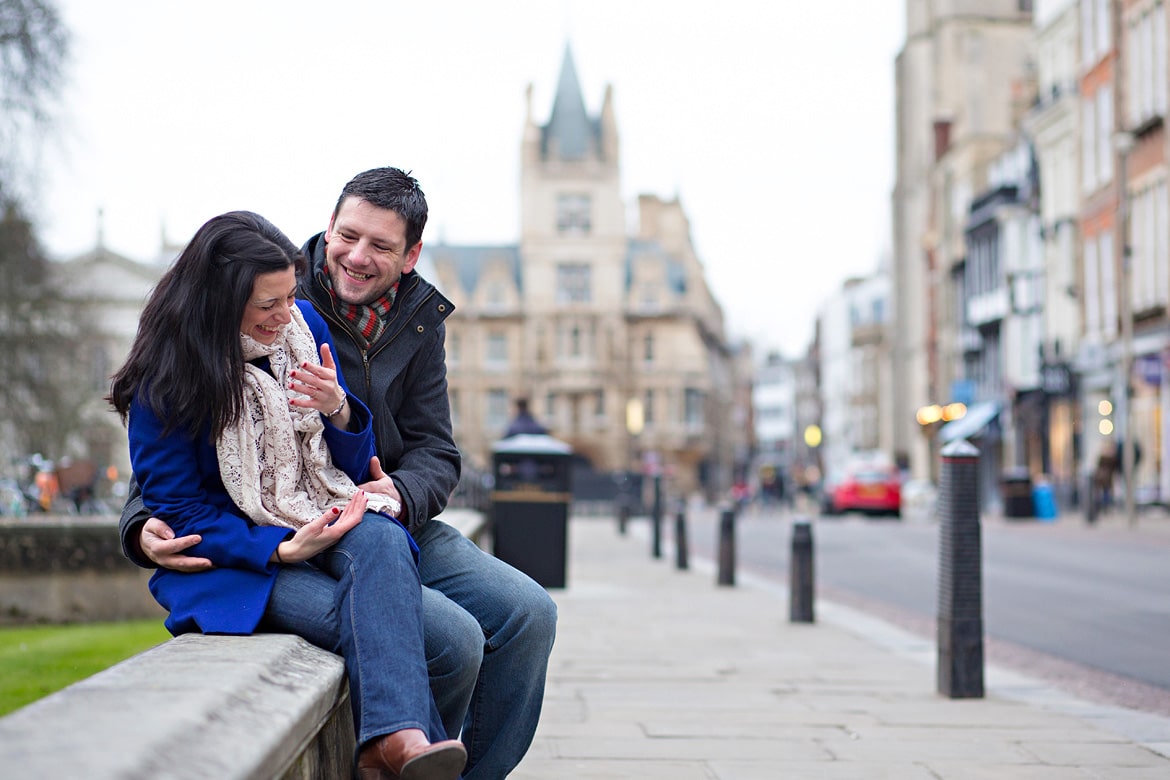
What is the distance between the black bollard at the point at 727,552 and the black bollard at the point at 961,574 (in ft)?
25.4

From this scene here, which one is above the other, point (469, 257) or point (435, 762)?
point (469, 257)

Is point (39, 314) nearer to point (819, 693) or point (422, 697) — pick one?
point (819, 693)

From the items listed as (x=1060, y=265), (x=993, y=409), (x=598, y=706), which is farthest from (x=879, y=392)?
(x=598, y=706)

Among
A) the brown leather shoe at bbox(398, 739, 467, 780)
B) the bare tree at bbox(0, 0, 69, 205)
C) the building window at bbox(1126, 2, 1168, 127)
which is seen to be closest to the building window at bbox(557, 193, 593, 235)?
the building window at bbox(1126, 2, 1168, 127)

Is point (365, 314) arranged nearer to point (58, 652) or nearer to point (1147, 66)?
point (58, 652)

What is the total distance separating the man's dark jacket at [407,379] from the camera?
4238mm

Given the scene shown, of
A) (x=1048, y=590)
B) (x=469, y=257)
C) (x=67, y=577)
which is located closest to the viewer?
(x=67, y=577)

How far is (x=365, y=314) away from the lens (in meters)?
4.27

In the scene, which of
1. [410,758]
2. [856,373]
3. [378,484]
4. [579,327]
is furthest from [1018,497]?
A: [856,373]

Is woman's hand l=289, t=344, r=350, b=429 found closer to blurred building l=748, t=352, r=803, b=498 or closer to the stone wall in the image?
the stone wall

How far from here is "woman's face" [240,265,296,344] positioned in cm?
372

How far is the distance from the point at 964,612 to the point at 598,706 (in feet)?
5.34

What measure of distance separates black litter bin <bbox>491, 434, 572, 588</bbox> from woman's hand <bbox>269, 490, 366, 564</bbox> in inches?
392

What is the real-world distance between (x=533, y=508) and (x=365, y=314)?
9.56m
